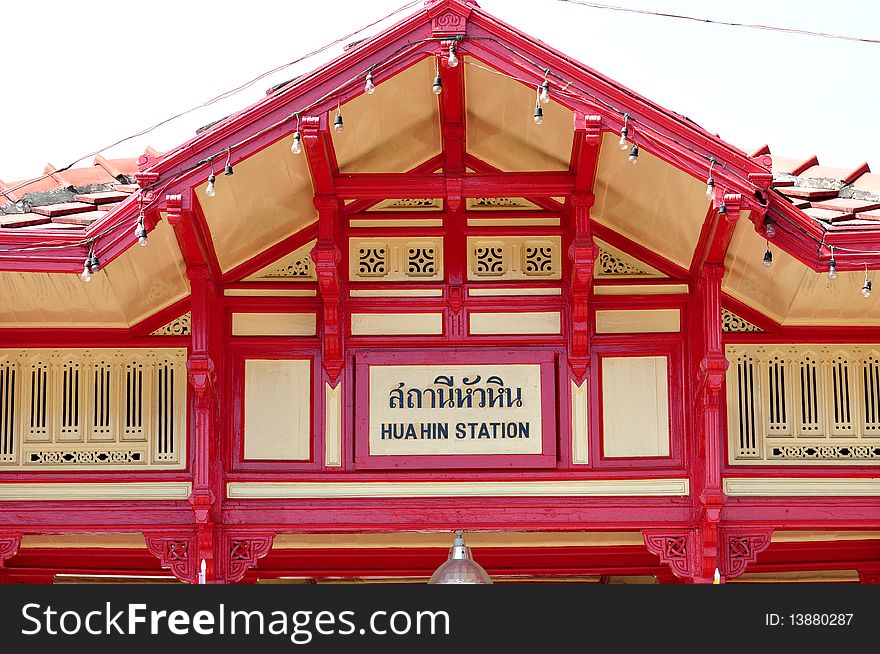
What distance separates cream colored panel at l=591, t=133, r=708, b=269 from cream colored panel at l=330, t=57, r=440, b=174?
117 cm

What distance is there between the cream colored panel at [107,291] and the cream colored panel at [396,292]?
116cm

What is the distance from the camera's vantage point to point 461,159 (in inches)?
394

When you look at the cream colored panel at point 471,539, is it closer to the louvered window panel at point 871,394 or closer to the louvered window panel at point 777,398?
the louvered window panel at point 777,398

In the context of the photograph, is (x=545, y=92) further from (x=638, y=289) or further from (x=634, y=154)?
(x=638, y=289)

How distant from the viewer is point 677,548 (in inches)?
389

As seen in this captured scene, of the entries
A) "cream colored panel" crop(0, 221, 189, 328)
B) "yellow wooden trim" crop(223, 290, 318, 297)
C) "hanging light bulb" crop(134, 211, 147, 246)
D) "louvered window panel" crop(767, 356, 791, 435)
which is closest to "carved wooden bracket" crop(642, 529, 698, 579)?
"louvered window panel" crop(767, 356, 791, 435)

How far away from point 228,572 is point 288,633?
4.81m

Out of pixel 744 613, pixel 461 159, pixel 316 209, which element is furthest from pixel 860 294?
pixel 744 613

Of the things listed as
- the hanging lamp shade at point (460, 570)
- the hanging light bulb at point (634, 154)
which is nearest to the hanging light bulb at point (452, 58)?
the hanging light bulb at point (634, 154)

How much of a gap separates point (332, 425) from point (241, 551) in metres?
1.02

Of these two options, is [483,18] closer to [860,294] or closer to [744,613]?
[860,294]

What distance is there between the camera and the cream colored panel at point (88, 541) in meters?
10.7

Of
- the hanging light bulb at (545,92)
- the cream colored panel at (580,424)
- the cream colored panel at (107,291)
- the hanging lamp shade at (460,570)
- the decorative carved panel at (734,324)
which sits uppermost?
the hanging light bulb at (545,92)

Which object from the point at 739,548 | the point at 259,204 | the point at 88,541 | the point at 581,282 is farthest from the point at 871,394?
the point at 88,541
